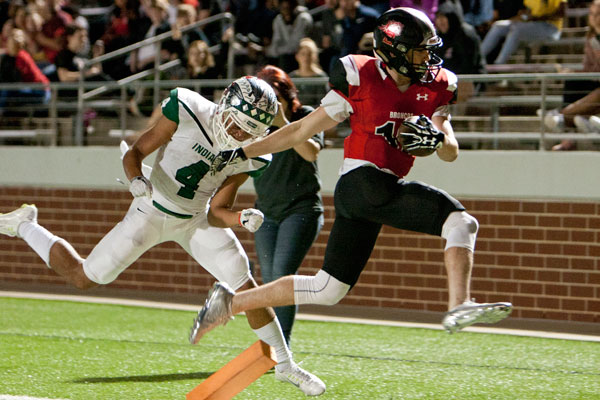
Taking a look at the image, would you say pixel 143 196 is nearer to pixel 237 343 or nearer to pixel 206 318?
pixel 206 318

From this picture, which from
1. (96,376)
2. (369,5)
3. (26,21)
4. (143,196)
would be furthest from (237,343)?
(26,21)

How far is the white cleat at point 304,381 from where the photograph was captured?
5172 millimetres

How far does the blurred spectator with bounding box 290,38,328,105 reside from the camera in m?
9.72

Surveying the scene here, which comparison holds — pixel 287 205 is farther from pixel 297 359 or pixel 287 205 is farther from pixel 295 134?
pixel 295 134

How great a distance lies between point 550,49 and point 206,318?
7.00 metres

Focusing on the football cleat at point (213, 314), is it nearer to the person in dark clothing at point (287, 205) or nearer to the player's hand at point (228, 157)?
the player's hand at point (228, 157)

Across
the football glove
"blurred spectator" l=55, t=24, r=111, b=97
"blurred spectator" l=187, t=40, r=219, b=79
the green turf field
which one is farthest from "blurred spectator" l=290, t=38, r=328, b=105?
the football glove

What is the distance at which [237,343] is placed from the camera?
290 inches

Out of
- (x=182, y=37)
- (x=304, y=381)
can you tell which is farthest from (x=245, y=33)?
(x=304, y=381)

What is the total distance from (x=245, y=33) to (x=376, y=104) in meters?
7.89

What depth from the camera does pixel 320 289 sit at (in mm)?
4715

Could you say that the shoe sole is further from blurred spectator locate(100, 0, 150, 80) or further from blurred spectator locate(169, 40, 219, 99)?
blurred spectator locate(100, 0, 150, 80)

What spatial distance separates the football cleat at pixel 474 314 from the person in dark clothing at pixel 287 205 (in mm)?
1996

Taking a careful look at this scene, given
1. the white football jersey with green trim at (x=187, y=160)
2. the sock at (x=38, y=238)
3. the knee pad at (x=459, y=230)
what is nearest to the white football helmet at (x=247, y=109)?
the white football jersey with green trim at (x=187, y=160)
